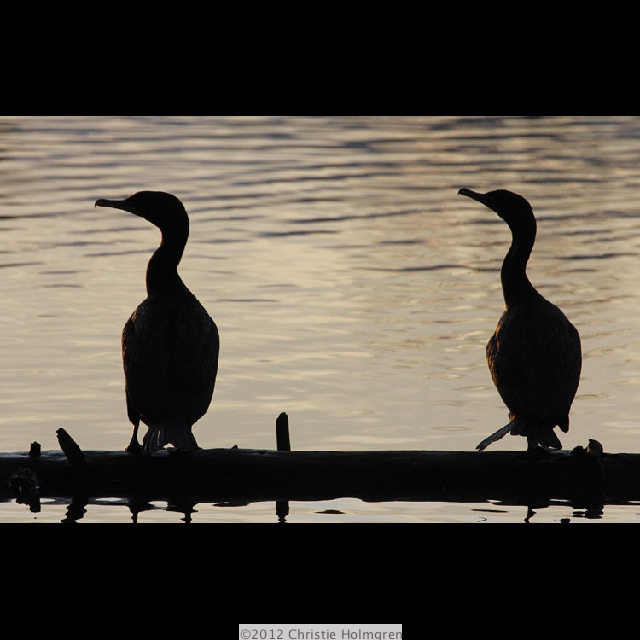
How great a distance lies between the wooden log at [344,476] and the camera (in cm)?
778

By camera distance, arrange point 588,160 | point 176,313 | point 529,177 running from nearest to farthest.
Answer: point 176,313 → point 529,177 → point 588,160

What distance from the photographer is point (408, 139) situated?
29.0 meters

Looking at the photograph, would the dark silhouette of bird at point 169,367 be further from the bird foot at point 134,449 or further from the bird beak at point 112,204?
the bird beak at point 112,204

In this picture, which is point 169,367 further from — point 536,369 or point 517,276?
point 517,276

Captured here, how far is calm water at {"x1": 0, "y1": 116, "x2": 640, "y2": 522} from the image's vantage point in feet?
35.3

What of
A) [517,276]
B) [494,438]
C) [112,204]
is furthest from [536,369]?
[112,204]

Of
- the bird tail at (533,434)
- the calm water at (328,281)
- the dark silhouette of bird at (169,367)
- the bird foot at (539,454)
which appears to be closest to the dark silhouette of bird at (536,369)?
the bird tail at (533,434)

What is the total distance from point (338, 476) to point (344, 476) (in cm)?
3

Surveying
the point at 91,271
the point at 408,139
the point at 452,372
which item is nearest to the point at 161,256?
the point at 452,372

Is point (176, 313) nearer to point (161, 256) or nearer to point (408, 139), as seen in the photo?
point (161, 256)

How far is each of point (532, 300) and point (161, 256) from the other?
225cm

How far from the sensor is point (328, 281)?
622 inches

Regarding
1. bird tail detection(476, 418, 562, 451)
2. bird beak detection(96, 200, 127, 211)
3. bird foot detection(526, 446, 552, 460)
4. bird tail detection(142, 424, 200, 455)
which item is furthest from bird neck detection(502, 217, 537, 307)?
bird beak detection(96, 200, 127, 211)

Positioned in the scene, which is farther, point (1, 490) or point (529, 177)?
point (529, 177)
